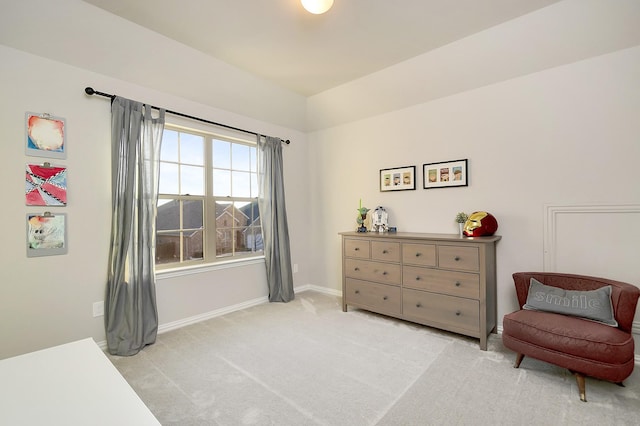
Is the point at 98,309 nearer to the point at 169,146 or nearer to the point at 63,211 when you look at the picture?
the point at 63,211

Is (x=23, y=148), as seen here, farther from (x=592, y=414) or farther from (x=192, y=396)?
(x=592, y=414)

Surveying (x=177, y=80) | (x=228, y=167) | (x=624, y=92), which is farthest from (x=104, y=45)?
(x=624, y=92)

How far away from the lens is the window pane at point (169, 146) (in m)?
3.13

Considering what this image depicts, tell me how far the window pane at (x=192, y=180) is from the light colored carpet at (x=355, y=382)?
1506 mm

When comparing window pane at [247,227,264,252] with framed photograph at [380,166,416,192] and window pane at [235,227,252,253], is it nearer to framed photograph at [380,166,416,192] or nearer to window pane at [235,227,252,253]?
window pane at [235,227,252,253]

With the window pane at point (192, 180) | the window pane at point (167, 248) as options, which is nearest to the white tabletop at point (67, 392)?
the window pane at point (167, 248)

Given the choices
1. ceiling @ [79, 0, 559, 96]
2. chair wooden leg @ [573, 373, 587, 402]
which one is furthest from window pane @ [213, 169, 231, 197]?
chair wooden leg @ [573, 373, 587, 402]

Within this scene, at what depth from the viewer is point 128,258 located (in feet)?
8.69

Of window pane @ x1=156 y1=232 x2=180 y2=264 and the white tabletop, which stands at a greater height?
window pane @ x1=156 y1=232 x2=180 y2=264

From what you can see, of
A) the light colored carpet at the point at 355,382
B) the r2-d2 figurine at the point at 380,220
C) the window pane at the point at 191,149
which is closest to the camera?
the light colored carpet at the point at 355,382

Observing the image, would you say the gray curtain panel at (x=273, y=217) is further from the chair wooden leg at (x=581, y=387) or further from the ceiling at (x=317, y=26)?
the chair wooden leg at (x=581, y=387)

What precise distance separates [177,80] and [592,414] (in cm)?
410

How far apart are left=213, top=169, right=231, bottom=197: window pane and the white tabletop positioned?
2449 millimetres

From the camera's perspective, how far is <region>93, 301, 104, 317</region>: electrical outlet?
2557 mm
